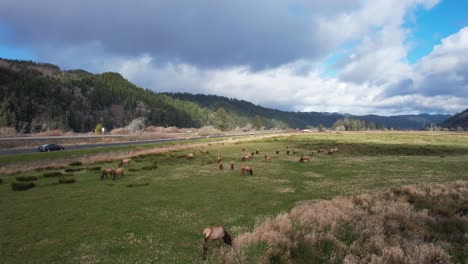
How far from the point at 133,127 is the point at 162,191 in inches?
5221

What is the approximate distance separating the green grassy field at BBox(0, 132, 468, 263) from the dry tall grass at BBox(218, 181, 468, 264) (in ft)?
7.53

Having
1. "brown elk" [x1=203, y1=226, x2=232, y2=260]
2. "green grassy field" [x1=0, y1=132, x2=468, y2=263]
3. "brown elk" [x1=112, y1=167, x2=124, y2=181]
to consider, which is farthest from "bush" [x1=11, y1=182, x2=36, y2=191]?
"brown elk" [x1=203, y1=226, x2=232, y2=260]

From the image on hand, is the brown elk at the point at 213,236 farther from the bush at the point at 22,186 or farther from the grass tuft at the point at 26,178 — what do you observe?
the grass tuft at the point at 26,178

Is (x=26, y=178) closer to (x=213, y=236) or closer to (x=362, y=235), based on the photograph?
(x=213, y=236)

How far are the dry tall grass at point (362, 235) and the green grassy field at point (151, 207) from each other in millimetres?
2295

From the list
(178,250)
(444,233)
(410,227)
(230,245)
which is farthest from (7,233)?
(444,233)

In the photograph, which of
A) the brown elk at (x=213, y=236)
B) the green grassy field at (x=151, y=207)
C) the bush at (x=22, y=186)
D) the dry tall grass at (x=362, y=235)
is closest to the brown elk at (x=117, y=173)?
the green grassy field at (x=151, y=207)

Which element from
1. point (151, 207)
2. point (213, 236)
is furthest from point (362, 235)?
point (151, 207)

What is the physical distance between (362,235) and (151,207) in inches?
539

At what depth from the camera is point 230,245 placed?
479 inches

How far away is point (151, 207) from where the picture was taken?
18.9 metres

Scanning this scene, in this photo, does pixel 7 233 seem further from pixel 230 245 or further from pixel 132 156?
pixel 132 156

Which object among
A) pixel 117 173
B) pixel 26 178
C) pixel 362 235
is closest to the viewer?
pixel 362 235

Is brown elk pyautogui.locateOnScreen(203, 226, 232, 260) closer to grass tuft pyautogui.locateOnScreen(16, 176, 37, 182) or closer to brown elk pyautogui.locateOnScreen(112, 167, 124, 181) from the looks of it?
brown elk pyautogui.locateOnScreen(112, 167, 124, 181)
